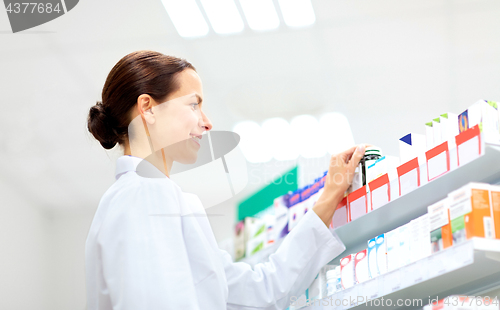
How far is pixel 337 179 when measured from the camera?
209cm

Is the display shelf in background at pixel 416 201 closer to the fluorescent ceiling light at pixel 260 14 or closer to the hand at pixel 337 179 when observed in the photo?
the hand at pixel 337 179

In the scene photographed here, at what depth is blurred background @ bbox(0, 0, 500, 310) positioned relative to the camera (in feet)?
13.2

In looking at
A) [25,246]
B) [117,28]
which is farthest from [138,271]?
[25,246]

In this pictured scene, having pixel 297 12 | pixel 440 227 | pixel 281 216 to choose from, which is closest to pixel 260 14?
pixel 297 12

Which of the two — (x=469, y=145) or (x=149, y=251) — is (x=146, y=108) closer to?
(x=149, y=251)

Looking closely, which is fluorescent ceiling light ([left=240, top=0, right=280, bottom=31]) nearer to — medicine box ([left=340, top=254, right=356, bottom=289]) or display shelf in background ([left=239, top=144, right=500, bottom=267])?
display shelf in background ([left=239, top=144, right=500, bottom=267])

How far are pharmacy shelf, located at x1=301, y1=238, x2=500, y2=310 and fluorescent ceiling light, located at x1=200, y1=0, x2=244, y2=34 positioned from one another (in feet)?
8.15

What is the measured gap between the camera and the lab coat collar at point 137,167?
176cm

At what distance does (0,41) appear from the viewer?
442 centimetres

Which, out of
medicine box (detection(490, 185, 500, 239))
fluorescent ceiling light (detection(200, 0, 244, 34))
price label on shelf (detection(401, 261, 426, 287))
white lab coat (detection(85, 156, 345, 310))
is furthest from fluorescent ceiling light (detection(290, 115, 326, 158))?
medicine box (detection(490, 185, 500, 239))

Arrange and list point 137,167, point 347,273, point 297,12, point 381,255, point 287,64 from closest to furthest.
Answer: point 137,167
point 381,255
point 347,273
point 297,12
point 287,64

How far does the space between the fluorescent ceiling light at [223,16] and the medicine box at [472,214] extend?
2.77 m

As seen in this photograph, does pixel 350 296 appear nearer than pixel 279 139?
Yes

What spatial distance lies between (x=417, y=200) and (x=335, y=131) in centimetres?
385
